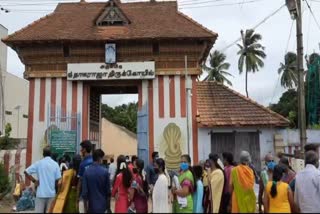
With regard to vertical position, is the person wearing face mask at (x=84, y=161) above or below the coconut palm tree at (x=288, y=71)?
below

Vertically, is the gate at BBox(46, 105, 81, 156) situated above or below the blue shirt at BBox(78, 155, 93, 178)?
above

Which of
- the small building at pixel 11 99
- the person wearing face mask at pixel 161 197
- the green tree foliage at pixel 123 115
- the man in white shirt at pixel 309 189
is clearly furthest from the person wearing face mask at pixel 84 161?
the green tree foliage at pixel 123 115

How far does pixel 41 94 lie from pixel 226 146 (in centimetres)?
708

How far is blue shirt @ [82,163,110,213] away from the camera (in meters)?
6.98

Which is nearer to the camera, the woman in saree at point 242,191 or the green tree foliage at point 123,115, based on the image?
the woman in saree at point 242,191

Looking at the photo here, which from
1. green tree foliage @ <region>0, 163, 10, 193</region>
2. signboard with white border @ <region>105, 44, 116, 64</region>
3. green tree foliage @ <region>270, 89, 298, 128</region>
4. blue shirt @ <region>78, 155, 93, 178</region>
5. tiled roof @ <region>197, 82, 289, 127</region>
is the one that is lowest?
green tree foliage @ <region>0, 163, 10, 193</region>

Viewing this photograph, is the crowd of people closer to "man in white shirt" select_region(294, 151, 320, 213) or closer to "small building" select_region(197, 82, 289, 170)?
"man in white shirt" select_region(294, 151, 320, 213)

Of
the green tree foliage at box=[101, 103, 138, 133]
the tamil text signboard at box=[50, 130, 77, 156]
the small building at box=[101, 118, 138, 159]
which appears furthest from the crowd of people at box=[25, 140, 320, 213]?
the green tree foliage at box=[101, 103, 138, 133]

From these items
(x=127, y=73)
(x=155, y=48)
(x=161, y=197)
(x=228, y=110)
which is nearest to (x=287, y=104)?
(x=228, y=110)

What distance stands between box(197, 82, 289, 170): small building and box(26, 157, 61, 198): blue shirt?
7888 millimetres

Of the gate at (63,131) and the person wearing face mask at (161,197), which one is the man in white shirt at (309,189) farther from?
the gate at (63,131)

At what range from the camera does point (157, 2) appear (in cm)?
1867

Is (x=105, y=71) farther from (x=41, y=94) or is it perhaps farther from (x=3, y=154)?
(x=3, y=154)

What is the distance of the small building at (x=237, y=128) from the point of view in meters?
15.2
